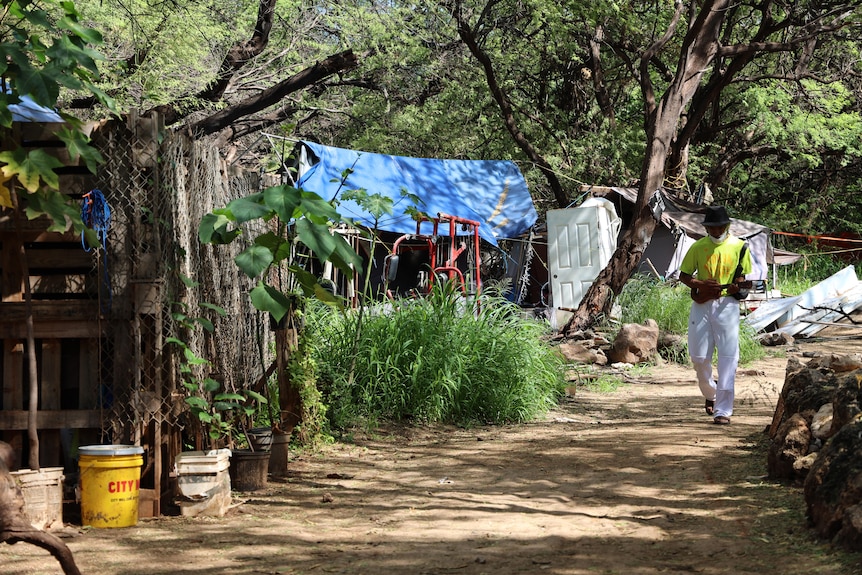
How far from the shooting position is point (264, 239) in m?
5.93

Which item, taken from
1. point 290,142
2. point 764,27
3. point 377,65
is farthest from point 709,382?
point 377,65

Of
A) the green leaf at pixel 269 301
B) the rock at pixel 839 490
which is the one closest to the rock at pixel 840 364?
the rock at pixel 839 490

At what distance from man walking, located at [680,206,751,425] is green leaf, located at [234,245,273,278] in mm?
4638

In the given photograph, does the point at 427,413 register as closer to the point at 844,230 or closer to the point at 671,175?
the point at 671,175

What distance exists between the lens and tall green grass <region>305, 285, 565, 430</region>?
8.91 metres

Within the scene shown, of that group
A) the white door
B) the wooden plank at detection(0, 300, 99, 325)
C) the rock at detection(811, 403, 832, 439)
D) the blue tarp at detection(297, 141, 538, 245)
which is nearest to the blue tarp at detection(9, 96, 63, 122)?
the wooden plank at detection(0, 300, 99, 325)

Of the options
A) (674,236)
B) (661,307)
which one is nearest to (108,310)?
(661,307)

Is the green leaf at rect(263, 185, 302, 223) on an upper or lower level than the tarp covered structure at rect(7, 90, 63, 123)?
lower

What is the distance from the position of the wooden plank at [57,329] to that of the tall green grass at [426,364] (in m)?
2.94

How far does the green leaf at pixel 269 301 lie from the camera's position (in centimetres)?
573

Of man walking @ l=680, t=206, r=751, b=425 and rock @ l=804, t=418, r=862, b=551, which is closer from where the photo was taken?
rock @ l=804, t=418, r=862, b=551

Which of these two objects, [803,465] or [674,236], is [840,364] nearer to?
[803,465]

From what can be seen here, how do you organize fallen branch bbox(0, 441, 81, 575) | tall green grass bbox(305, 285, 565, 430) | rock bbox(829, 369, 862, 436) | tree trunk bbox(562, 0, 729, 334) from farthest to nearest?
tree trunk bbox(562, 0, 729, 334) < tall green grass bbox(305, 285, 565, 430) < rock bbox(829, 369, 862, 436) < fallen branch bbox(0, 441, 81, 575)

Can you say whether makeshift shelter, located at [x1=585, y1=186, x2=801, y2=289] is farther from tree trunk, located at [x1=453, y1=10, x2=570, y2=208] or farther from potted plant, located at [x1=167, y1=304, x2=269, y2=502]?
potted plant, located at [x1=167, y1=304, x2=269, y2=502]
